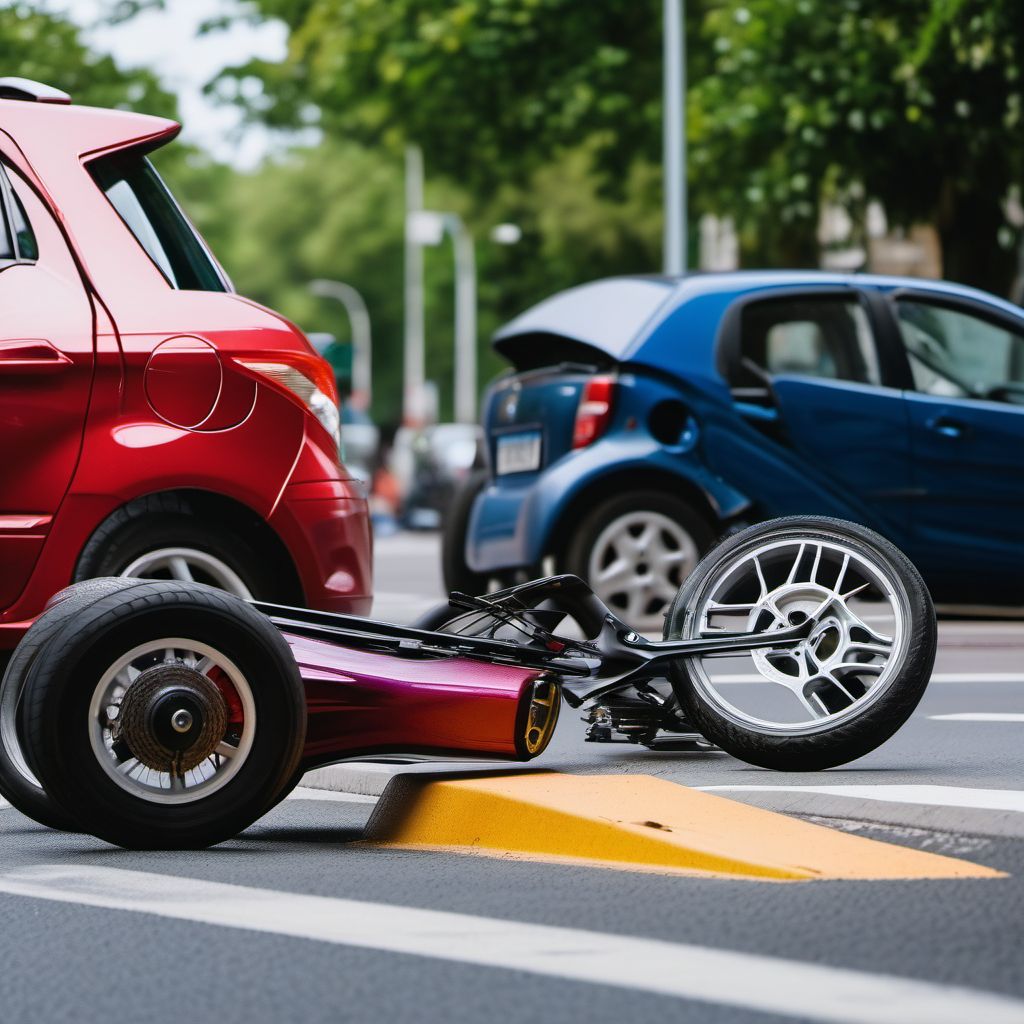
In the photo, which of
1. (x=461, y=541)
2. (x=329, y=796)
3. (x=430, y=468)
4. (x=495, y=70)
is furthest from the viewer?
(x=430, y=468)

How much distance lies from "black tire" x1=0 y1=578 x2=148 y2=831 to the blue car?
5433 millimetres

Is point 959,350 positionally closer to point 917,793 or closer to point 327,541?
point 327,541

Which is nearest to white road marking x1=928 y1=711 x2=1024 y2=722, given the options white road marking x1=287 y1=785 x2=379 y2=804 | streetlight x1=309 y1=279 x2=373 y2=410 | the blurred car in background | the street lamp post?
white road marking x1=287 y1=785 x2=379 y2=804

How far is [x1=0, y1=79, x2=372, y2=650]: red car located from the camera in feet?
23.7

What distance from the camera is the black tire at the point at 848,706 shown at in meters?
6.43

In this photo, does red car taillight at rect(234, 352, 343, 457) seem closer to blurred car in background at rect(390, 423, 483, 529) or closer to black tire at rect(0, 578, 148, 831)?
black tire at rect(0, 578, 148, 831)

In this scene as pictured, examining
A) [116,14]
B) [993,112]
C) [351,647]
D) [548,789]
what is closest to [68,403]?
[351,647]

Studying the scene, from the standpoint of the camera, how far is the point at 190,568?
24.7ft

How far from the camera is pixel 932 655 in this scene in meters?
6.46

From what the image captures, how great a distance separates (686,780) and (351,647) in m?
0.96

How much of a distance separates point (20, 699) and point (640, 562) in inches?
241

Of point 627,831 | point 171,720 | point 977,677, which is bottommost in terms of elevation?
point 977,677

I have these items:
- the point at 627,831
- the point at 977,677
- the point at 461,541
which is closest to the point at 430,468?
the point at 461,541

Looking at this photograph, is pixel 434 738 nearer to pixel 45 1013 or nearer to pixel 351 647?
pixel 351 647
